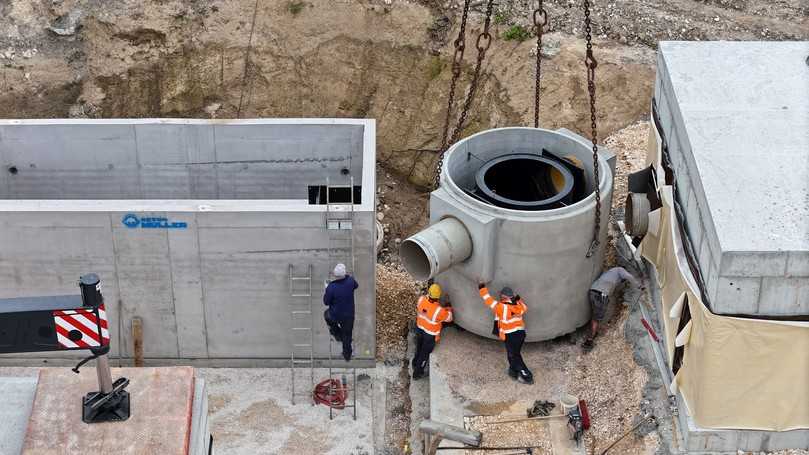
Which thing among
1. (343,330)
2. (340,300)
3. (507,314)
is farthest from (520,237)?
(343,330)

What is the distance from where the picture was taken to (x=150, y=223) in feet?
43.9

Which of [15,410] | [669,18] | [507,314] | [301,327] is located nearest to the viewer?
[15,410]

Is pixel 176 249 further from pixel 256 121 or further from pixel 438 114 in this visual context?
pixel 438 114

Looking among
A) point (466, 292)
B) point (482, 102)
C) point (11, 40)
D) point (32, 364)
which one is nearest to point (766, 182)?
point (466, 292)

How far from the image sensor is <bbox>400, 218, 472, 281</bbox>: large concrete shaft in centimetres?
1321

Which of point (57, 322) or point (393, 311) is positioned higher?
point (57, 322)

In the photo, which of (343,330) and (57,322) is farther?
(343,330)

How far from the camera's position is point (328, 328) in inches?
561

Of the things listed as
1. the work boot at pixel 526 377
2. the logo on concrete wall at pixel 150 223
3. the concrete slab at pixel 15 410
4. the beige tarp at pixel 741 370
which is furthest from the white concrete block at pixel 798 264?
the concrete slab at pixel 15 410

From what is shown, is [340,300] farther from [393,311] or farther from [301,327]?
[393,311]

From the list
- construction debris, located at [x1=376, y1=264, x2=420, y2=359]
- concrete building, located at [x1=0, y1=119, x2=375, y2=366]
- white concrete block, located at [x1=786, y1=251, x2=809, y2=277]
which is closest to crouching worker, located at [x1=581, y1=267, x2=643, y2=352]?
construction debris, located at [x1=376, y1=264, x2=420, y2=359]

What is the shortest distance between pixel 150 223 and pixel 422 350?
3922 mm

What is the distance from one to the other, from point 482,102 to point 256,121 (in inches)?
214

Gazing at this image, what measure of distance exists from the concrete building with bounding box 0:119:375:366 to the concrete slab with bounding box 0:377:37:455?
335 centimetres
